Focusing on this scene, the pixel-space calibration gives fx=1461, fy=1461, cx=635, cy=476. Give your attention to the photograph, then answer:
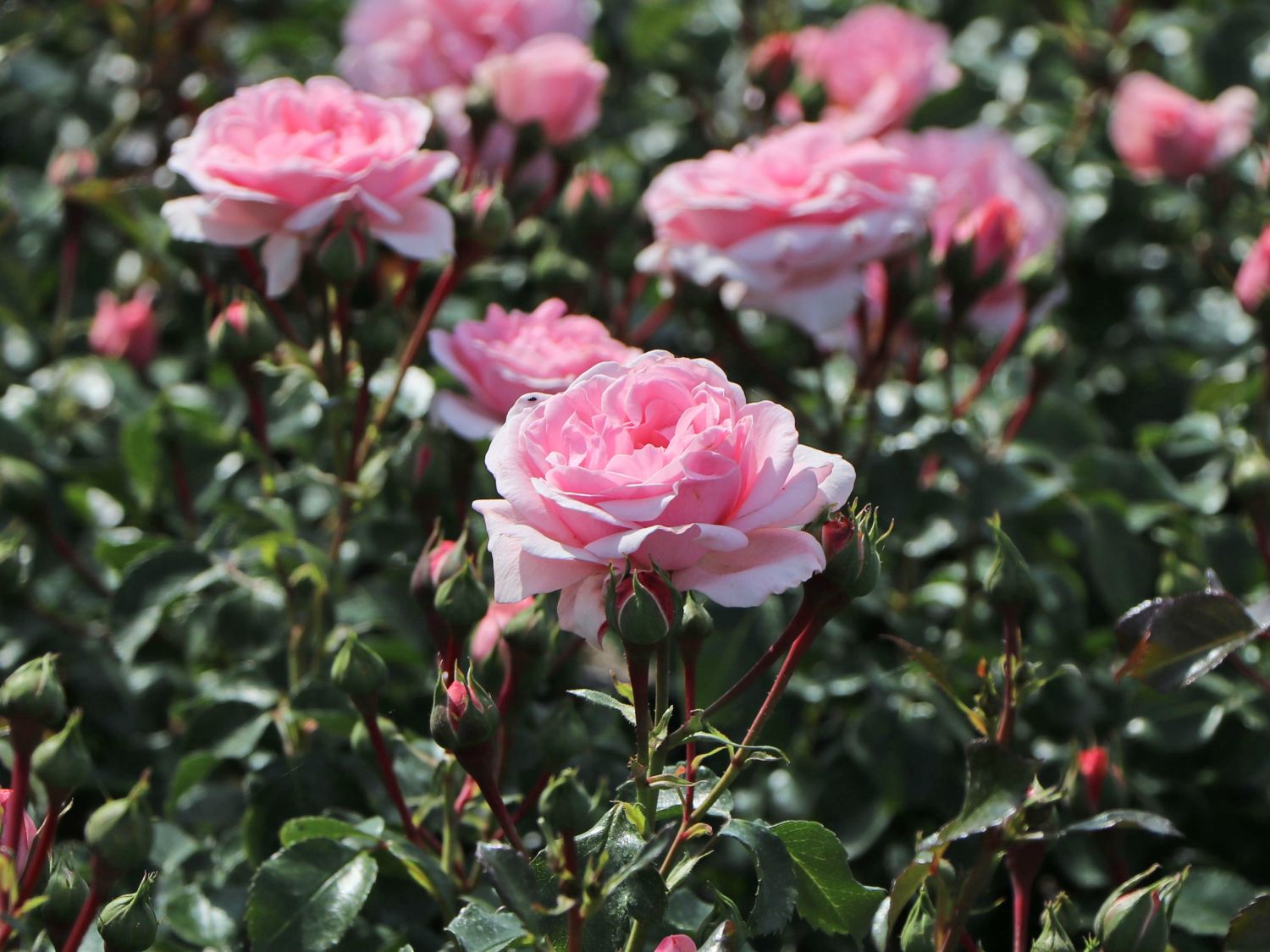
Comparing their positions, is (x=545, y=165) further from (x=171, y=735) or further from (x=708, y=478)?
(x=708, y=478)

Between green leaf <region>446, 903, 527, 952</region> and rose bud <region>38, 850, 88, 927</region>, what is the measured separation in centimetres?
27

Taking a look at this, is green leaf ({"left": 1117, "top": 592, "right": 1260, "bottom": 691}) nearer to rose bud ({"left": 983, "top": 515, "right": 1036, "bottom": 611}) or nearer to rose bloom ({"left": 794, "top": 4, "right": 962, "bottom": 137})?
rose bud ({"left": 983, "top": 515, "right": 1036, "bottom": 611})

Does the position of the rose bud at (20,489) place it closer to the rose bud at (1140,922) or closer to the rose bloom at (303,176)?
the rose bloom at (303,176)

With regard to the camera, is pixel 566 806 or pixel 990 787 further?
pixel 990 787

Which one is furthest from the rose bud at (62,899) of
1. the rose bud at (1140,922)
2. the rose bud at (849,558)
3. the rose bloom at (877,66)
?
the rose bloom at (877,66)

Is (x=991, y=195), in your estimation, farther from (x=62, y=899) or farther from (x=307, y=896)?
(x=62, y=899)

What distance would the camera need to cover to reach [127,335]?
6.84 feet

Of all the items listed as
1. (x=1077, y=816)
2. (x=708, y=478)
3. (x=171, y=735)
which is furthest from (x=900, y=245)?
(x=171, y=735)

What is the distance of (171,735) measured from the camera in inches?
66.9

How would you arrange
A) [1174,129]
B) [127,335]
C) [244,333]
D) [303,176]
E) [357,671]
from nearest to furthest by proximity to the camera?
[357,671]
[303,176]
[244,333]
[127,335]
[1174,129]

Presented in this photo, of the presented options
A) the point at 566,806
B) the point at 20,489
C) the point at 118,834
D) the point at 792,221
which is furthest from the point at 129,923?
the point at 792,221

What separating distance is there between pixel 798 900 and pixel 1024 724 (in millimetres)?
650

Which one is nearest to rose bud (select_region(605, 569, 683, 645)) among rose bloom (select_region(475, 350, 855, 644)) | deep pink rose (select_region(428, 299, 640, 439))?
rose bloom (select_region(475, 350, 855, 644))

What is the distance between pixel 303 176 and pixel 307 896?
64 centimetres
